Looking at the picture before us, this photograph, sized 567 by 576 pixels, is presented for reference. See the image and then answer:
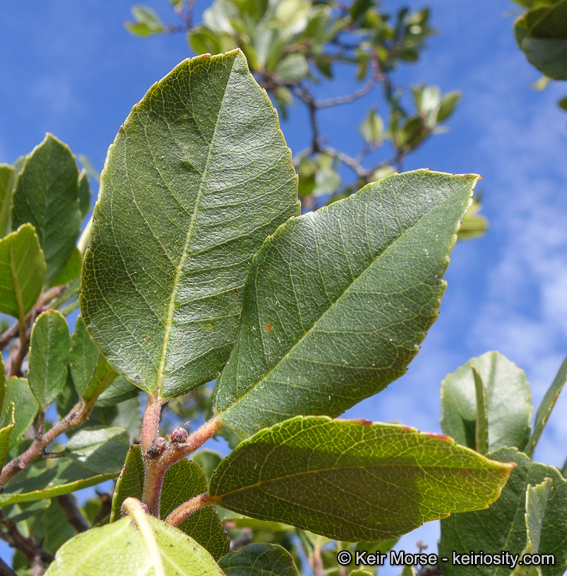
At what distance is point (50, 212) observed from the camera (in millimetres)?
1298

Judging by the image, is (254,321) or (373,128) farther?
(373,128)

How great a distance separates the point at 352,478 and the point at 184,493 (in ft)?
0.80

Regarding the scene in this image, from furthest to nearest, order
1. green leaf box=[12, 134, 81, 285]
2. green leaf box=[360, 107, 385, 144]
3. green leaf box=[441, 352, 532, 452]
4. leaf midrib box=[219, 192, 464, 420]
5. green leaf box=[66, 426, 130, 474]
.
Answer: green leaf box=[360, 107, 385, 144], green leaf box=[12, 134, 81, 285], green leaf box=[441, 352, 532, 452], green leaf box=[66, 426, 130, 474], leaf midrib box=[219, 192, 464, 420]

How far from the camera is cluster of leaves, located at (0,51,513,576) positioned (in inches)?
23.0

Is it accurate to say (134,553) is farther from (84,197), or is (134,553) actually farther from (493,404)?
(84,197)

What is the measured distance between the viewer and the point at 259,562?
0.72 meters

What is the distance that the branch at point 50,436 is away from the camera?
3.07ft

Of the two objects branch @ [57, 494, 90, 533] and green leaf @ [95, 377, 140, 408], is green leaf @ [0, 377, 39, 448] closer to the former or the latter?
green leaf @ [95, 377, 140, 408]

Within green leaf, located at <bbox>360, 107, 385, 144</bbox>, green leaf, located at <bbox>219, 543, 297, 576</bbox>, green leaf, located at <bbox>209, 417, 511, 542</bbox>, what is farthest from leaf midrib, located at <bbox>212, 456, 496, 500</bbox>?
green leaf, located at <bbox>360, 107, 385, 144</bbox>

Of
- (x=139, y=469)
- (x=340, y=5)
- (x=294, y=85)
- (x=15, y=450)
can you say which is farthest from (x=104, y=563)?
(x=340, y=5)

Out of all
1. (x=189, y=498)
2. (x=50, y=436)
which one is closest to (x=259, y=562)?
(x=189, y=498)

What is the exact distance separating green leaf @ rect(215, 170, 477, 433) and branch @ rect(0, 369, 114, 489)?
34cm

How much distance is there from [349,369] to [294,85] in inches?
139

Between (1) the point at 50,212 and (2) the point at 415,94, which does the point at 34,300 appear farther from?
(2) the point at 415,94
